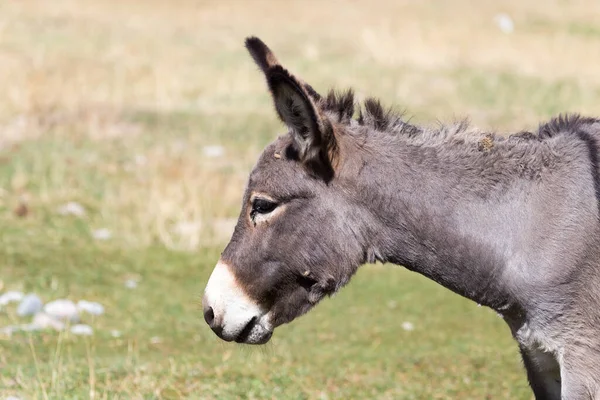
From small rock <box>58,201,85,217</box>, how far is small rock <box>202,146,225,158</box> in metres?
3.61

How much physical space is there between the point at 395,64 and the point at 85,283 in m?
16.6

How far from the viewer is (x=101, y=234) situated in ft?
47.4

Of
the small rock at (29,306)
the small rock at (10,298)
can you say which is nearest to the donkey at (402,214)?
the small rock at (29,306)

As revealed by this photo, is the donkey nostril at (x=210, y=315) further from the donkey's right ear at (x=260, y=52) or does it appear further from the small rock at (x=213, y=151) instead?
the small rock at (x=213, y=151)

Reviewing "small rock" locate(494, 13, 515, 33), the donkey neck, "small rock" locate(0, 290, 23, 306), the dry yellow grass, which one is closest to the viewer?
the donkey neck

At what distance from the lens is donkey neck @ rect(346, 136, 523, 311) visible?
572 cm

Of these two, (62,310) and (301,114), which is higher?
(301,114)

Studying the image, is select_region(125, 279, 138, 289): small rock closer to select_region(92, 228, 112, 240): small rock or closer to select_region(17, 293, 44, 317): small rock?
select_region(92, 228, 112, 240): small rock

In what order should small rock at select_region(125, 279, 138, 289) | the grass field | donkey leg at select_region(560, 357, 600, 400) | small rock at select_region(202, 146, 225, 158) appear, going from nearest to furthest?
donkey leg at select_region(560, 357, 600, 400), the grass field, small rock at select_region(125, 279, 138, 289), small rock at select_region(202, 146, 225, 158)

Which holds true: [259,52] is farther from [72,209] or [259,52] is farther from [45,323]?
[72,209]

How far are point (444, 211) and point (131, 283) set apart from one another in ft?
25.1

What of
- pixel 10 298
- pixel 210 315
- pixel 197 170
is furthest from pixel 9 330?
pixel 197 170

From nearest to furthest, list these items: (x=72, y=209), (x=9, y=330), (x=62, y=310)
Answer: (x=9, y=330) < (x=62, y=310) < (x=72, y=209)

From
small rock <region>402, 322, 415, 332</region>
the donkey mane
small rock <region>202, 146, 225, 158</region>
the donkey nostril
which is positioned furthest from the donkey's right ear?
small rock <region>202, 146, 225, 158</region>
